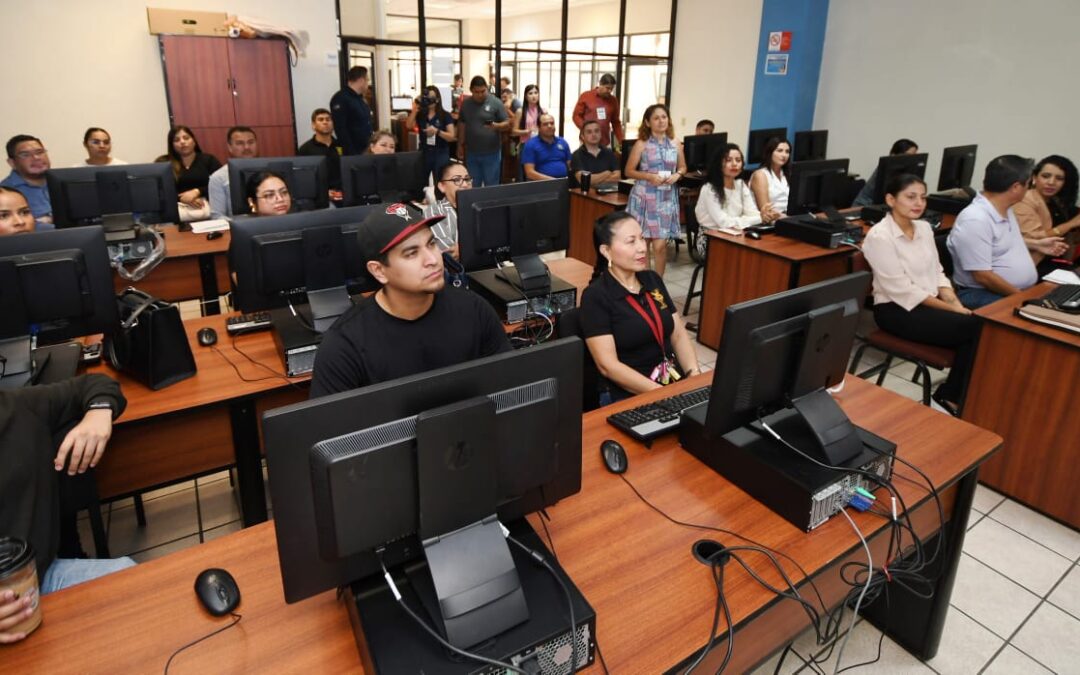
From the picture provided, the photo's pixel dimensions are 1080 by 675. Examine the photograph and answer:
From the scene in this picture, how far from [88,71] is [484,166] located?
3.65 meters

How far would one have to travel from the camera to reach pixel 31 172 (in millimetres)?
3896

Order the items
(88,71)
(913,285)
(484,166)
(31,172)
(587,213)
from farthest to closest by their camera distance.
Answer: (484,166) < (88,71) < (587,213) < (31,172) < (913,285)

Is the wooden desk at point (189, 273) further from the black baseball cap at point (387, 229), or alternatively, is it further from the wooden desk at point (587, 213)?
the wooden desk at point (587, 213)

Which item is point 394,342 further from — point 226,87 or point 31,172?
point 226,87

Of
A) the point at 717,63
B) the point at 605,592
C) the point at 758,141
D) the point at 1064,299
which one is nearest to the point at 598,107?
the point at 758,141

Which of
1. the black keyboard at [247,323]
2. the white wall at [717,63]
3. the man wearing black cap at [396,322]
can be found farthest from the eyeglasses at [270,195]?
the white wall at [717,63]

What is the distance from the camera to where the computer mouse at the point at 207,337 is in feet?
8.09

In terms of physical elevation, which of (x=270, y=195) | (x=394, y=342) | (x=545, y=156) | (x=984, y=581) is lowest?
(x=984, y=581)

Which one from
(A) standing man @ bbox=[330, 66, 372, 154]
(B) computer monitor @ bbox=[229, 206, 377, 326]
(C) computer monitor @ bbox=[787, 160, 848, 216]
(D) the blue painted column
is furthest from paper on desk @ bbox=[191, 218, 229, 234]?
(D) the blue painted column

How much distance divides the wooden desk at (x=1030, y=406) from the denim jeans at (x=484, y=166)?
5137 millimetres

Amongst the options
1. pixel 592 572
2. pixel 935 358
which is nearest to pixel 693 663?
pixel 592 572

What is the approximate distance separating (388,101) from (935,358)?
6.75 m

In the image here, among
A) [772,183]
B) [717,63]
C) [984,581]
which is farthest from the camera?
[717,63]

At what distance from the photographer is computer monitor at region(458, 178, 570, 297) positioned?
2688 millimetres
